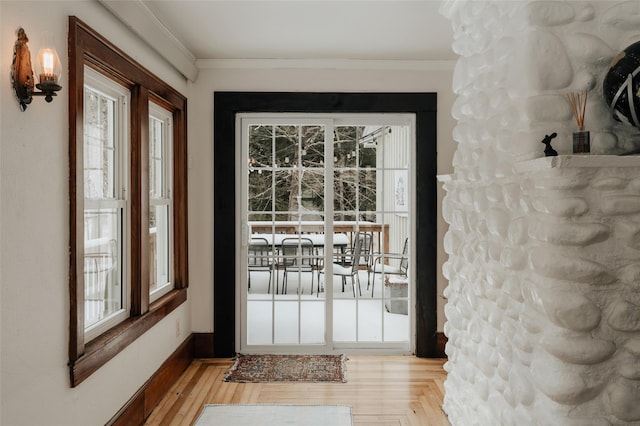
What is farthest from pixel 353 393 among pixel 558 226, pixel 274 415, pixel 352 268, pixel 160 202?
pixel 558 226

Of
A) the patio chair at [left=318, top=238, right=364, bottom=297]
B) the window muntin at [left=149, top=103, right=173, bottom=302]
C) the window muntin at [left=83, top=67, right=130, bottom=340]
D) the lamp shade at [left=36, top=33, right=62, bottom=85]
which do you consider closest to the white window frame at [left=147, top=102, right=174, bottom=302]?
the window muntin at [left=149, top=103, right=173, bottom=302]

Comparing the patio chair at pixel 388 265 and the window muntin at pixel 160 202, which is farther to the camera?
the patio chair at pixel 388 265

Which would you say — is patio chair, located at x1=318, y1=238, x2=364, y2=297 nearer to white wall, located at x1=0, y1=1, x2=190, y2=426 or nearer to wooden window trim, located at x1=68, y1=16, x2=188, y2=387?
wooden window trim, located at x1=68, y1=16, x2=188, y2=387

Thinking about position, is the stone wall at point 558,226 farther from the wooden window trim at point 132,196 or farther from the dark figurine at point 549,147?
the wooden window trim at point 132,196

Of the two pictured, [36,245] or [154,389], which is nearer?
[36,245]

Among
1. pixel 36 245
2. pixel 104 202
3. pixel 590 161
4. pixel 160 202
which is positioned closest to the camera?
pixel 590 161

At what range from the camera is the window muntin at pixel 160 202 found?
11.8ft

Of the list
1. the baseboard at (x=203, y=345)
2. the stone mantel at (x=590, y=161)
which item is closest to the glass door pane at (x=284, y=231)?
the baseboard at (x=203, y=345)

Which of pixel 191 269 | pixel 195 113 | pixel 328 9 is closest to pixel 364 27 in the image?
pixel 328 9

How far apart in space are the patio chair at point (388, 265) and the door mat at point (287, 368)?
832 mm

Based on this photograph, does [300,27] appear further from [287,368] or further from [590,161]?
[287,368]

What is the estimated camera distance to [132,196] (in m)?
3.03

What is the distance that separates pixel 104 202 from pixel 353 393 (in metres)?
2.24

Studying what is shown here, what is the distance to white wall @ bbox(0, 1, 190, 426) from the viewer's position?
5.83ft
